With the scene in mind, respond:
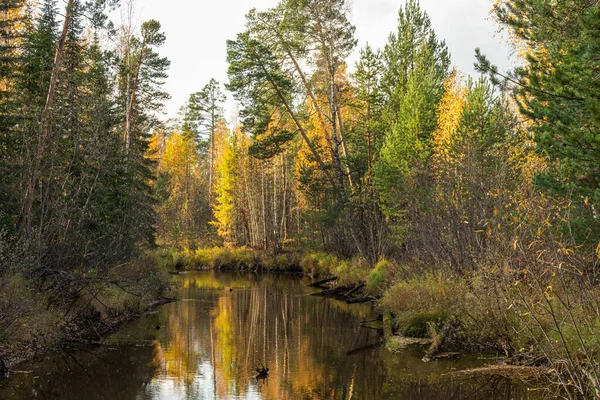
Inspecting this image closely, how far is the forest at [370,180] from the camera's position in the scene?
8664mm

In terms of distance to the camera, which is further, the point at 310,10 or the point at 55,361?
the point at 310,10

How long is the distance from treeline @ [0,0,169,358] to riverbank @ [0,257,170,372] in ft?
0.11

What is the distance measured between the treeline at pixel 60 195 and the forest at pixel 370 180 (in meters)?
0.09

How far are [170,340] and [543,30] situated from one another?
11.1 m

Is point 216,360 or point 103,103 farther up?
point 103,103

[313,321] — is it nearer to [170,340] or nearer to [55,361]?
[170,340]

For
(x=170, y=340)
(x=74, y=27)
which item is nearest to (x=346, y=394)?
(x=170, y=340)

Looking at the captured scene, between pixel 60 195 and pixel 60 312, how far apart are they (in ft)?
10.5

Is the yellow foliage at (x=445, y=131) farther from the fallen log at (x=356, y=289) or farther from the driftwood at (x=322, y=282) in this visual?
the driftwood at (x=322, y=282)

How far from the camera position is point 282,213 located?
40938mm

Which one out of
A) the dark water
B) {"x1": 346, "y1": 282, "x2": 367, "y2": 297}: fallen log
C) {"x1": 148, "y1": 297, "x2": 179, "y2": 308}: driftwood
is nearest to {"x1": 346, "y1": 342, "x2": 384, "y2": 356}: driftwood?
the dark water

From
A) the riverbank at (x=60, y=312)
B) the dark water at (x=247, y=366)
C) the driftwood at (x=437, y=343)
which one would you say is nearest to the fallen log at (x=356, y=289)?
the dark water at (x=247, y=366)

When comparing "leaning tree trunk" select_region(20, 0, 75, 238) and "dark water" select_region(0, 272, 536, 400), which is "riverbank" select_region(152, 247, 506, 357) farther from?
"leaning tree trunk" select_region(20, 0, 75, 238)

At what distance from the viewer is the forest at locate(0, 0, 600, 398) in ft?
28.4
